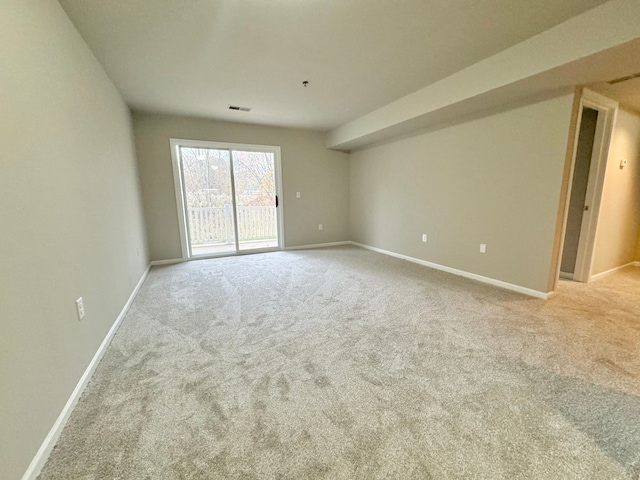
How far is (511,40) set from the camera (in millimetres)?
2127

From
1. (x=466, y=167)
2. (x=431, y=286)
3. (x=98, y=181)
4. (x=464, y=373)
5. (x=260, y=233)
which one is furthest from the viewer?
(x=260, y=233)

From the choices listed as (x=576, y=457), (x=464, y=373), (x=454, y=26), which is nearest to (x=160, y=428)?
(x=464, y=373)

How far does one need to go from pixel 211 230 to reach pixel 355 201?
3.17 meters

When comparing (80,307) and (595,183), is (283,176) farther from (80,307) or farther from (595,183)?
(595,183)

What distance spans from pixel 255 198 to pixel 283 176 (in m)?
1.00

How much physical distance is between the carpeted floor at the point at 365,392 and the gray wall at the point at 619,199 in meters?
1.08

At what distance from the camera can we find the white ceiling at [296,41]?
5.82 feet

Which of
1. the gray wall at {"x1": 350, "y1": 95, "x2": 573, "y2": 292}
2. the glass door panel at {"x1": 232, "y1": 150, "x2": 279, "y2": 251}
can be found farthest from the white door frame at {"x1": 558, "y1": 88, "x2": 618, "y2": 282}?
the glass door panel at {"x1": 232, "y1": 150, "x2": 279, "y2": 251}

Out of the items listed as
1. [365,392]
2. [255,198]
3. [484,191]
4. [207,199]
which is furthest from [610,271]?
[207,199]

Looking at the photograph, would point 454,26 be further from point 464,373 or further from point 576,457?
point 576,457

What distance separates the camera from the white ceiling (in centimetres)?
177

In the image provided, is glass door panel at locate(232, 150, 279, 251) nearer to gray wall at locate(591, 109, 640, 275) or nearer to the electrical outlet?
the electrical outlet

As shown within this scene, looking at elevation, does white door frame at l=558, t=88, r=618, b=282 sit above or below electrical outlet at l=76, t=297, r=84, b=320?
above

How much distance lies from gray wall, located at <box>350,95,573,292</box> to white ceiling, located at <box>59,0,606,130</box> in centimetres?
90
